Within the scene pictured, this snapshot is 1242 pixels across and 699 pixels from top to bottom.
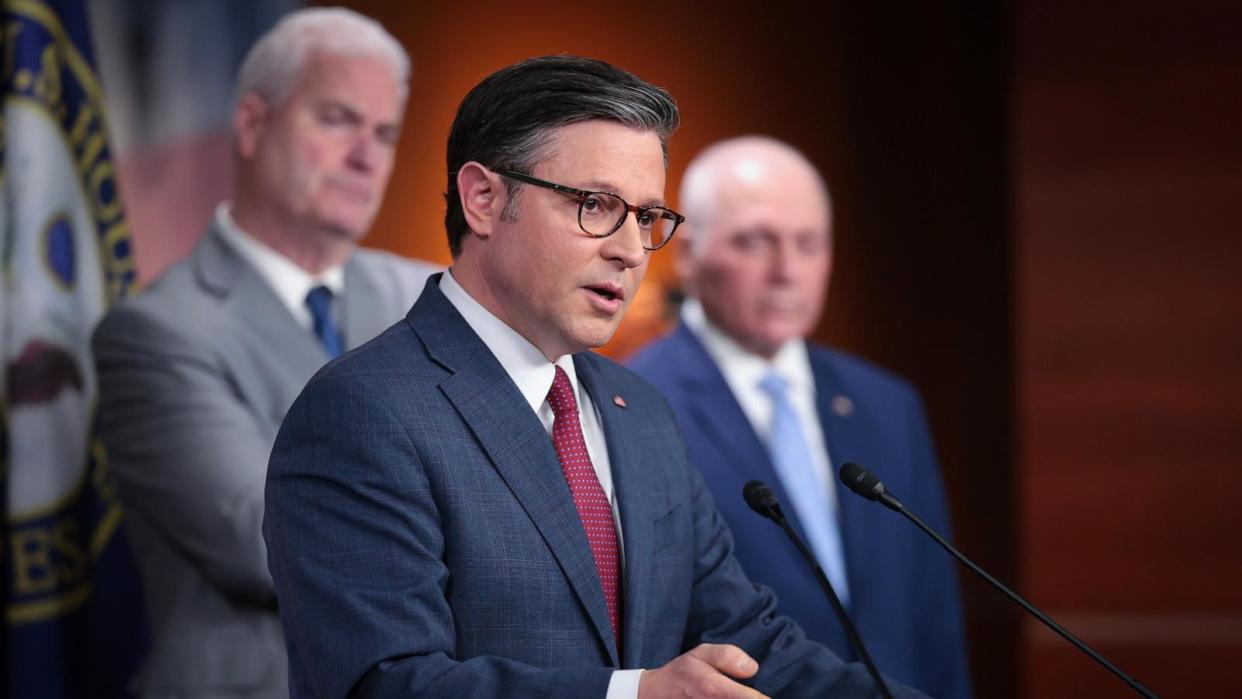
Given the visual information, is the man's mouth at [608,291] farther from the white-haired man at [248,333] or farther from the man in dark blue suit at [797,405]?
the man in dark blue suit at [797,405]

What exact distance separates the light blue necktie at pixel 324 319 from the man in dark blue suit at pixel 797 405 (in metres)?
0.69

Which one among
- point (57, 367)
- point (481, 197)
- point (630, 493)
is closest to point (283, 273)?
point (57, 367)

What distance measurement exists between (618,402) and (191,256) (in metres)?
1.15

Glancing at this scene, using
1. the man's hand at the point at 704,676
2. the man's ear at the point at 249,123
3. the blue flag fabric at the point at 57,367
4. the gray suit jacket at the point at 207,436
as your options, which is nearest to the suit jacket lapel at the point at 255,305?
the gray suit jacket at the point at 207,436

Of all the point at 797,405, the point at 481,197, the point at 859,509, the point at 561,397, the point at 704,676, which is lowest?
the point at 859,509

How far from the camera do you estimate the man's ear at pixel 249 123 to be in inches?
111

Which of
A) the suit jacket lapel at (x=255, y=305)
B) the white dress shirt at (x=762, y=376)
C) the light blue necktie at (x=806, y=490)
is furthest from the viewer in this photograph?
the white dress shirt at (x=762, y=376)

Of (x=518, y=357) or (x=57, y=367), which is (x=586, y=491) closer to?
(x=518, y=357)

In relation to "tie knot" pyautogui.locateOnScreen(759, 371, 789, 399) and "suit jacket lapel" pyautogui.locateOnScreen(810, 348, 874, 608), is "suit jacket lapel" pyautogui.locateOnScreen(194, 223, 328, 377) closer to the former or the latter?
"tie knot" pyautogui.locateOnScreen(759, 371, 789, 399)

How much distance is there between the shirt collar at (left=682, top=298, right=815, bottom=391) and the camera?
3113mm

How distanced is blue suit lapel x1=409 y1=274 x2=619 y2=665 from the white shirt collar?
954 millimetres

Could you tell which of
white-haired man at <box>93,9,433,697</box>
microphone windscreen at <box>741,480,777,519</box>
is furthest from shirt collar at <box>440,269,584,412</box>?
white-haired man at <box>93,9,433,697</box>

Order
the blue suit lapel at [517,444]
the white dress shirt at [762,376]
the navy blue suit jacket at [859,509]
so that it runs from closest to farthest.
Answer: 1. the blue suit lapel at [517,444]
2. the navy blue suit jacket at [859,509]
3. the white dress shirt at [762,376]

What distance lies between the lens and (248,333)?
2.56 meters
